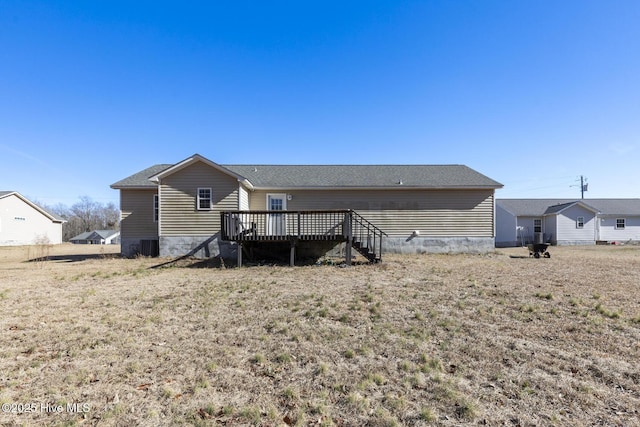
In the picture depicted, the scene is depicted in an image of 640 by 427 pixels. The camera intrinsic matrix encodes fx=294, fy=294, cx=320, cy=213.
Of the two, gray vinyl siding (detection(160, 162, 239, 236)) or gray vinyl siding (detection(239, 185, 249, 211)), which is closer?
gray vinyl siding (detection(160, 162, 239, 236))

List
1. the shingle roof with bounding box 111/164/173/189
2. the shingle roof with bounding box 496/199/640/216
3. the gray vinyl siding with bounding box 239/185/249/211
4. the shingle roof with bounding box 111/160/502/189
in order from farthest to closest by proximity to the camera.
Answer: the shingle roof with bounding box 496/199/640/216, the shingle roof with bounding box 111/160/502/189, the shingle roof with bounding box 111/164/173/189, the gray vinyl siding with bounding box 239/185/249/211

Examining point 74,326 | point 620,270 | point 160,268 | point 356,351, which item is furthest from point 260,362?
point 620,270

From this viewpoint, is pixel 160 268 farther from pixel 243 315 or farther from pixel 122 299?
pixel 243 315

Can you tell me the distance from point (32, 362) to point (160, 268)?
7949mm

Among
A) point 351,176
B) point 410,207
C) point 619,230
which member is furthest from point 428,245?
point 619,230

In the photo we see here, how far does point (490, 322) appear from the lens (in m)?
5.19

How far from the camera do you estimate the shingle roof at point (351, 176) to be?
15.4 metres

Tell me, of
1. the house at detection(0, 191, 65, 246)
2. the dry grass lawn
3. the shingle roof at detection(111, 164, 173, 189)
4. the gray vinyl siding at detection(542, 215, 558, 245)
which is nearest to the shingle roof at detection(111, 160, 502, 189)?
the shingle roof at detection(111, 164, 173, 189)

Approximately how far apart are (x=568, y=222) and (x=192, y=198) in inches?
1156

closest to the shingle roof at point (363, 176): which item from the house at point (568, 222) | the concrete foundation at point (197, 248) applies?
the concrete foundation at point (197, 248)

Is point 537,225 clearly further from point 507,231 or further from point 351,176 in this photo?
point 351,176

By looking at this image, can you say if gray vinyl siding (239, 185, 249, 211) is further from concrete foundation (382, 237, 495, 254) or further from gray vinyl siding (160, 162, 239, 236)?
concrete foundation (382, 237, 495, 254)

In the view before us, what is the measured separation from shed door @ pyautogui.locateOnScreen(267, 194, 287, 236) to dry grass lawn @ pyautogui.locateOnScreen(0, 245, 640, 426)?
6.62 metres

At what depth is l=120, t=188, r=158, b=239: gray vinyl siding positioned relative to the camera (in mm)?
15039
